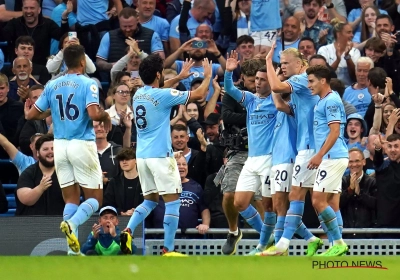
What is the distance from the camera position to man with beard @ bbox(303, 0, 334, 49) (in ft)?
63.7

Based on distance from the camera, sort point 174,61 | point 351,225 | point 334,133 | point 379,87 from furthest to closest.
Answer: point 174,61 → point 379,87 → point 351,225 → point 334,133

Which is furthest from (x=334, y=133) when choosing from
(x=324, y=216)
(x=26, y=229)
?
(x=26, y=229)

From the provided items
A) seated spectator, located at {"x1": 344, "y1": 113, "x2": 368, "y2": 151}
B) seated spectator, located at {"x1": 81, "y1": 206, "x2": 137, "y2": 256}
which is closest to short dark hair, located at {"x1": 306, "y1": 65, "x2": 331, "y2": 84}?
seated spectator, located at {"x1": 81, "y1": 206, "x2": 137, "y2": 256}

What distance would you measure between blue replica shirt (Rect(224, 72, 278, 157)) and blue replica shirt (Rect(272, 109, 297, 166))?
135 millimetres

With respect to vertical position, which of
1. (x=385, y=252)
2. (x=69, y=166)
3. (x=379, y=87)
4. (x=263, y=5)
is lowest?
(x=385, y=252)

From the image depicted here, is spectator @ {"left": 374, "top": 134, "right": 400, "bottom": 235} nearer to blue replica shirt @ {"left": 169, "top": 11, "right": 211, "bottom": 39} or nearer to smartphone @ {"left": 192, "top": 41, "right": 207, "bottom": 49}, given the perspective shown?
smartphone @ {"left": 192, "top": 41, "right": 207, "bottom": 49}

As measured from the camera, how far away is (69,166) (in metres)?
13.5

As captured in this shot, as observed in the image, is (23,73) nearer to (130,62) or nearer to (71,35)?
(71,35)

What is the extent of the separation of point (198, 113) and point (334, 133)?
4976 mm

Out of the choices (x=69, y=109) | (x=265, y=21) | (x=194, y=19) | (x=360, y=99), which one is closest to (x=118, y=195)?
(x=69, y=109)

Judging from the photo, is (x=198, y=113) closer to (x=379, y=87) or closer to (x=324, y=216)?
(x=379, y=87)

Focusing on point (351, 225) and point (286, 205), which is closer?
point (286, 205)

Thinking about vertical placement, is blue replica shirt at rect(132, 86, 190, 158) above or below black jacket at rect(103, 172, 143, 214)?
above

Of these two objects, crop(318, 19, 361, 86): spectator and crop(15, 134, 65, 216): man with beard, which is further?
crop(318, 19, 361, 86): spectator
